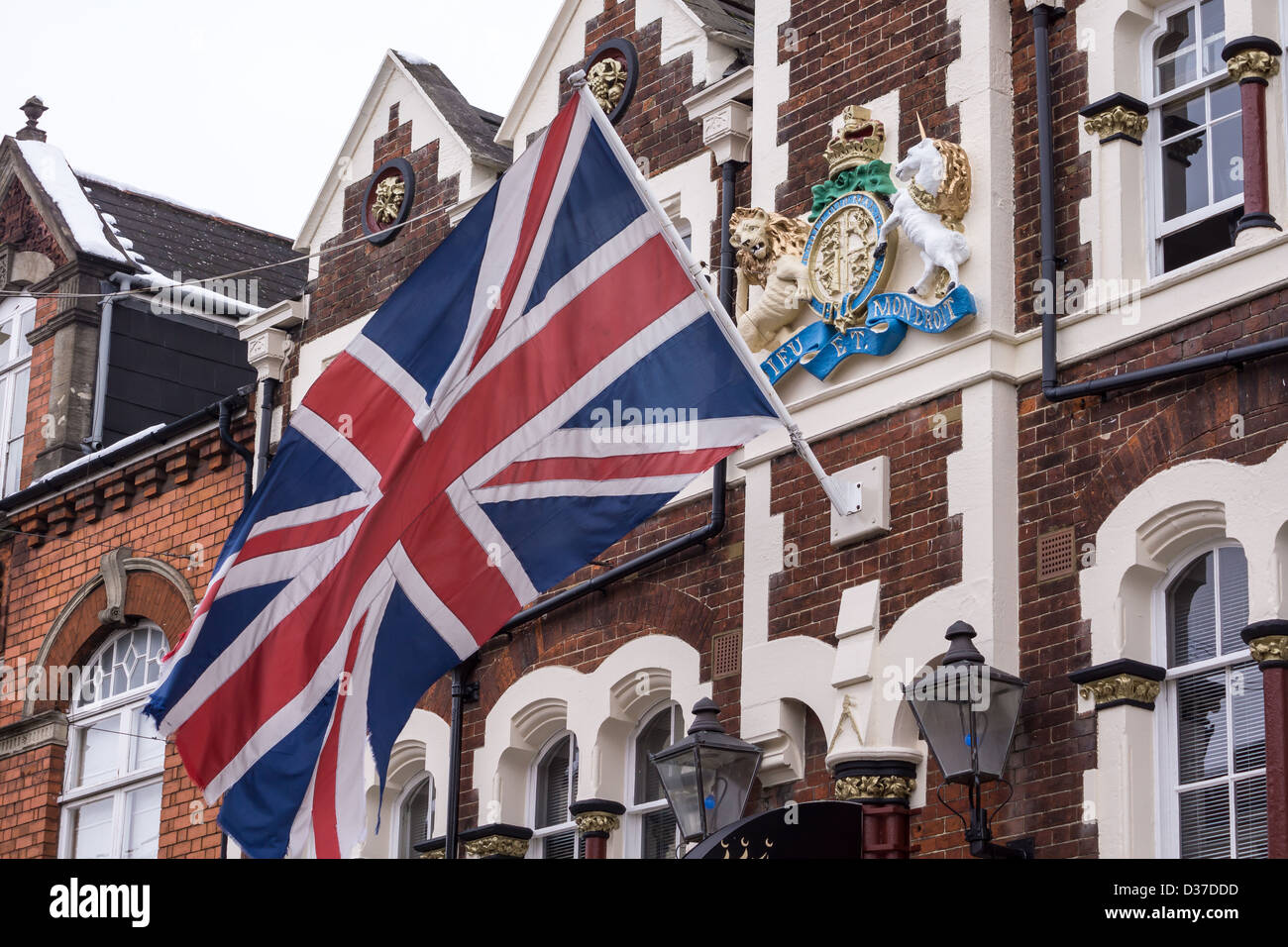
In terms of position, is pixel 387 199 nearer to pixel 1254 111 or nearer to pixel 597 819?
pixel 597 819

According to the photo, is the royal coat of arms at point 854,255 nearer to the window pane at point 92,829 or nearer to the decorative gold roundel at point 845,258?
the decorative gold roundel at point 845,258

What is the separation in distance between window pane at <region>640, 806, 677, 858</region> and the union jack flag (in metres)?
2.68

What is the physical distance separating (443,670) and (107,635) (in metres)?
8.24

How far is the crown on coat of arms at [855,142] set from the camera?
1425cm

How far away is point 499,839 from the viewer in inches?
627

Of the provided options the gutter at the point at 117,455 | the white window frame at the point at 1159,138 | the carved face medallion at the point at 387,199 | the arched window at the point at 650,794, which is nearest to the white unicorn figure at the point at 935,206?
the white window frame at the point at 1159,138

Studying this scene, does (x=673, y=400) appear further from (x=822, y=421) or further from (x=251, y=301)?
(x=251, y=301)

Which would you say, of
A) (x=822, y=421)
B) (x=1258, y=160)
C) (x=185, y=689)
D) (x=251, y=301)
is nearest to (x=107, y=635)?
(x=251, y=301)

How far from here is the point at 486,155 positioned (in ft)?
58.9

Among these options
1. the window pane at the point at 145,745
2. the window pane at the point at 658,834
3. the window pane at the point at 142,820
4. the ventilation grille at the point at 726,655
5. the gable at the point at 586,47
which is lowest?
the window pane at the point at 658,834

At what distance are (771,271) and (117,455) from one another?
791 centimetres

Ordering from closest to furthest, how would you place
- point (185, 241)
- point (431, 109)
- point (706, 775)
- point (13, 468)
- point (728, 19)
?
point (706, 775) → point (728, 19) → point (431, 109) → point (13, 468) → point (185, 241)

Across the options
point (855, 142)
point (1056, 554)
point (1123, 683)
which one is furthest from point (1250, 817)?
point (855, 142)

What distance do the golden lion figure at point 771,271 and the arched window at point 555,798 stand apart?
322 centimetres
